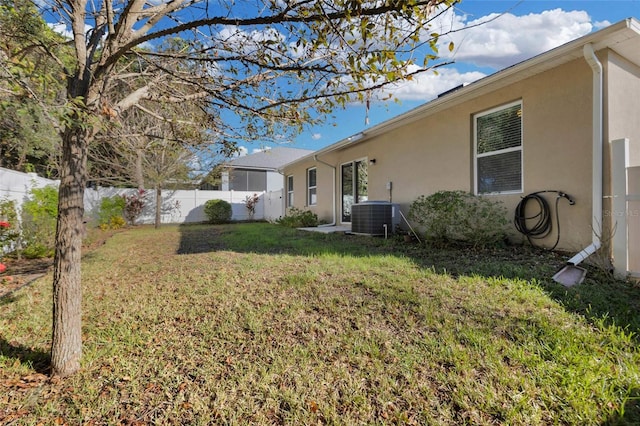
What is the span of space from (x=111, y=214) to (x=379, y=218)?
1092 centimetres

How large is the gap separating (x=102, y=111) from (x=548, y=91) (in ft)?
18.7

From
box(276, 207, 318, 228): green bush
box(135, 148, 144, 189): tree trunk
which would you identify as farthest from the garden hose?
box(135, 148, 144, 189): tree trunk

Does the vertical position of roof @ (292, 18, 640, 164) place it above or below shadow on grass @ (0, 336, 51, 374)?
above

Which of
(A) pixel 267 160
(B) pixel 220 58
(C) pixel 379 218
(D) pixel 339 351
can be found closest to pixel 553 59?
(C) pixel 379 218

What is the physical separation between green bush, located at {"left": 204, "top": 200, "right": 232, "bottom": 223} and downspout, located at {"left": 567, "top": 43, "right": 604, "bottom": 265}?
14.7 metres

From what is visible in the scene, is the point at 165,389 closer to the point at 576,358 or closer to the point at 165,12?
the point at 165,12

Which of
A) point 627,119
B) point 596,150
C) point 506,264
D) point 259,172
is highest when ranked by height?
point 259,172

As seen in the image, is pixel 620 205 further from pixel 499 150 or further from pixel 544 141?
pixel 499 150

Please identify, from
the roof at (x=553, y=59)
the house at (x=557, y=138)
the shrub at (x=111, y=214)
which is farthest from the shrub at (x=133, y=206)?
the roof at (x=553, y=59)

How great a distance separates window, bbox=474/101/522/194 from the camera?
5352 mm

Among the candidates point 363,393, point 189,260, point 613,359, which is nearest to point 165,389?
point 363,393

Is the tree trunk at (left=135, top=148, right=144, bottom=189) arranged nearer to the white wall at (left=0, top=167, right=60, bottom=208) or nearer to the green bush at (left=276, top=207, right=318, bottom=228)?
the white wall at (left=0, top=167, right=60, bottom=208)

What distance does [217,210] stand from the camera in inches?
631

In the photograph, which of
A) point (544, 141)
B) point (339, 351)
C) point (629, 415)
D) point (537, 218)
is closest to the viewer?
point (629, 415)
